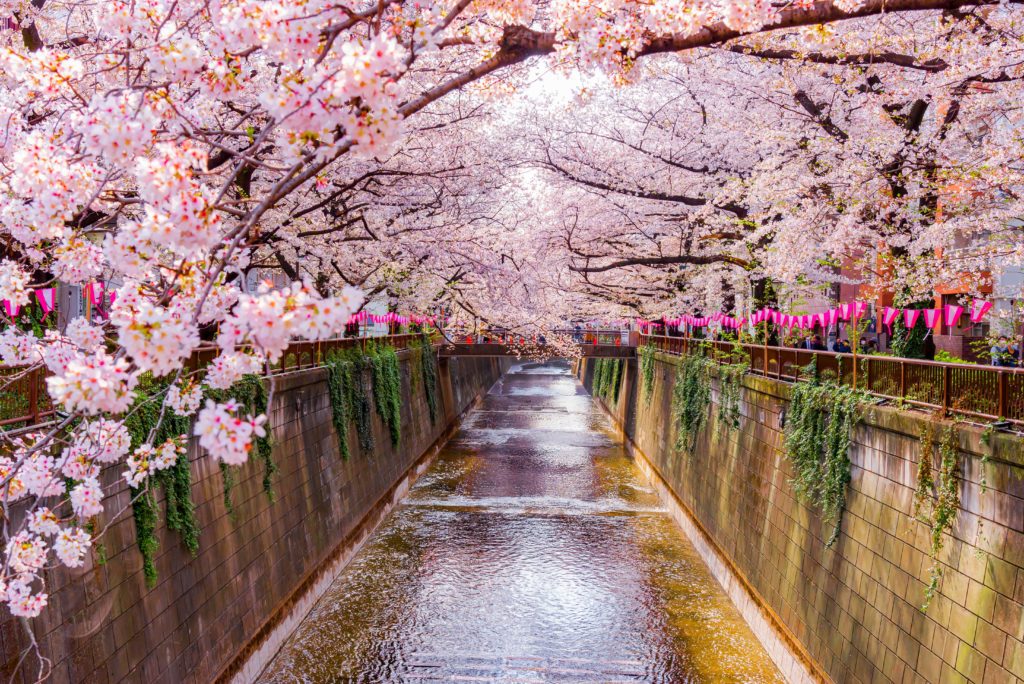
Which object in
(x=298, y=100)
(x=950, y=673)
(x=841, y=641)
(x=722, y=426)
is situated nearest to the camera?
(x=298, y=100)

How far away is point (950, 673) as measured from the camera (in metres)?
7.46

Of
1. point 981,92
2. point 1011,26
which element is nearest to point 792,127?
point 981,92

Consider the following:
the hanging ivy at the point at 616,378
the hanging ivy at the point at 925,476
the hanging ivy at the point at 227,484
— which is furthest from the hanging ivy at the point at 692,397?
the hanging ivy at the point at 616,378

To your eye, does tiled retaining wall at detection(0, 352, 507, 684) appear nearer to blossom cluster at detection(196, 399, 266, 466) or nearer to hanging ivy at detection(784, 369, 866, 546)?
blossom cluster at detection(196, 399, 266, 466)

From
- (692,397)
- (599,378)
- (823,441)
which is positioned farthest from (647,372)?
(599,378)

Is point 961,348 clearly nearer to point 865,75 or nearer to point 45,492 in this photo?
point 865,75

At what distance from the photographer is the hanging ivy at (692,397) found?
19906mm

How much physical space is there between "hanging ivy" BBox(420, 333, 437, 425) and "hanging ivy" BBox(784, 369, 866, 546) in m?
19.9

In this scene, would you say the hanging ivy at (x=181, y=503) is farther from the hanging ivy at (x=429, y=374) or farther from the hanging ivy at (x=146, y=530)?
the hanging ivy at (x=429, y=374)

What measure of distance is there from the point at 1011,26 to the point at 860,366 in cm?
483

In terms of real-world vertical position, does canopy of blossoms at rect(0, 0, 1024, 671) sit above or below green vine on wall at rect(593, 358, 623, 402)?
above

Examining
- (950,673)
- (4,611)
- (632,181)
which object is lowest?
(950,673)

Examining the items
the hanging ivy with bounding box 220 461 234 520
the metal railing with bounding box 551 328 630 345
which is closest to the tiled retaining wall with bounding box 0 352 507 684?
the hanging ivy with bounding box 220 461 234 520

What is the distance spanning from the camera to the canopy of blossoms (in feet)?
11.1
